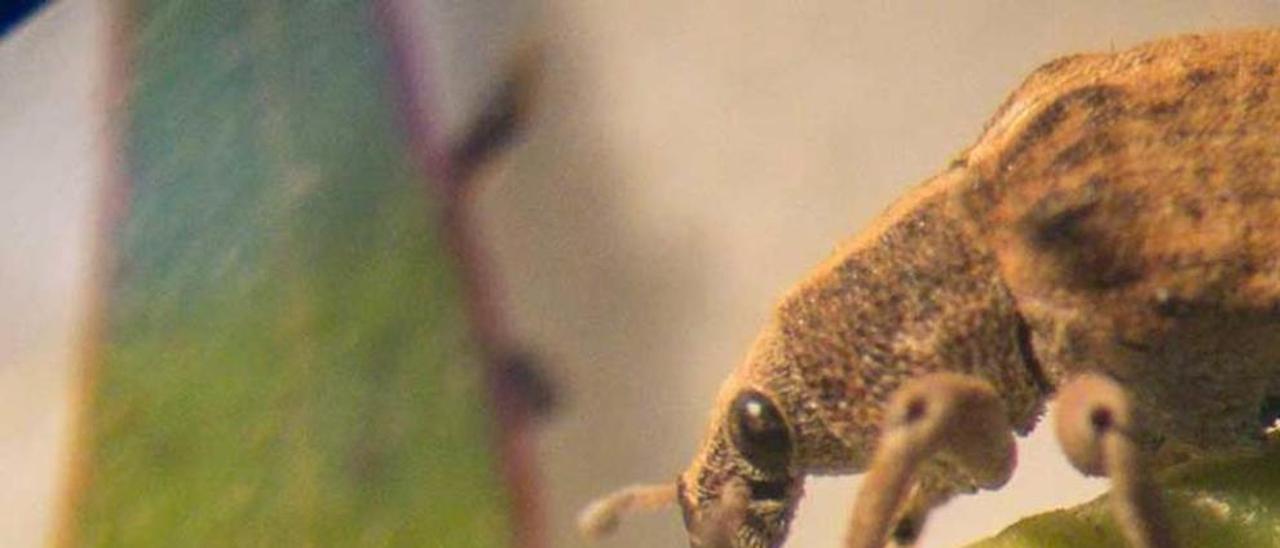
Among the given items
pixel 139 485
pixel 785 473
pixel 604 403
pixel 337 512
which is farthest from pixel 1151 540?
pixel 139 485

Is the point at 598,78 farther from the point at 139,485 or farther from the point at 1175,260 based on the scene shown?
the point at 1175,260

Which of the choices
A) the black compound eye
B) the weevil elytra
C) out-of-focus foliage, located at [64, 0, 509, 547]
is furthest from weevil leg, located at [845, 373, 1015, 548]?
out-of-focus foliage, located at [64, 0, 509, 547]

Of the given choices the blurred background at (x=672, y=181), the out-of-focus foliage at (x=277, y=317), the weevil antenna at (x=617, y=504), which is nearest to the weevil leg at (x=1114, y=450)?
the weevil antenna at (x=617, y=504)

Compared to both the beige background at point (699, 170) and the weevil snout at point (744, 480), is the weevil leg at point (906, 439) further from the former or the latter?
the beige background at point (699, 170)

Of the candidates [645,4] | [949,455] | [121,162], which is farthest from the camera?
[121,162]

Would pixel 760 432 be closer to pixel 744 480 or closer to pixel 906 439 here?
pixel 744 480

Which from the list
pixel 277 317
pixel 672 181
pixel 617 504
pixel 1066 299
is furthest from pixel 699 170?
pixel 1066 299
